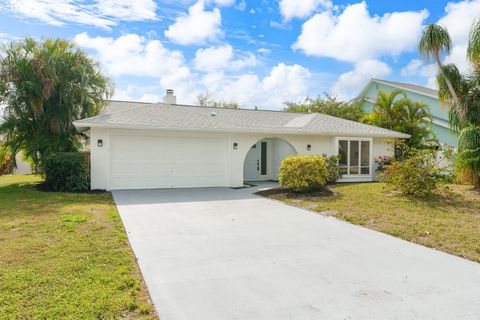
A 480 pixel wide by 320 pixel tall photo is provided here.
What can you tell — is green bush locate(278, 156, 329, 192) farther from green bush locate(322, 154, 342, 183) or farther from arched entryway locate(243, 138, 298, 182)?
arched entryway locate(243, 138, 298, 182)

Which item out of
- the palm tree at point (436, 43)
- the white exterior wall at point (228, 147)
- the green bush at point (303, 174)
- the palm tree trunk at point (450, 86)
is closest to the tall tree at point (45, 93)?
the white exterior wall at point (228, 147)

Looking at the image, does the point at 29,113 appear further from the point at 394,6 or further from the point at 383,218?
the point at 394,6

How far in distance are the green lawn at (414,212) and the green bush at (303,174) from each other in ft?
1.40

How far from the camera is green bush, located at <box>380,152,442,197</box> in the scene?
10.8m

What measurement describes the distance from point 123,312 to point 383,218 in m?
6.95

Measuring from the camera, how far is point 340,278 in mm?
4723

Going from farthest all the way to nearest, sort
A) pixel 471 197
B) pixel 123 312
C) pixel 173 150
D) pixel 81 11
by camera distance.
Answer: pixel 173 150, pixel 81 11, pixel 471 197, pixel 123 312

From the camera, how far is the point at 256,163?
18.7m

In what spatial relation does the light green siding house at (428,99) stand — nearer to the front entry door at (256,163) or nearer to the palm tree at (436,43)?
the palm tree at (436,43)

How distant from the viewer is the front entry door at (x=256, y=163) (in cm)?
1859

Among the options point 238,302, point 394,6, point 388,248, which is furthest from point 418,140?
point 238,302

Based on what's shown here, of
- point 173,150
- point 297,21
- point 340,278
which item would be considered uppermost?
point 297,21

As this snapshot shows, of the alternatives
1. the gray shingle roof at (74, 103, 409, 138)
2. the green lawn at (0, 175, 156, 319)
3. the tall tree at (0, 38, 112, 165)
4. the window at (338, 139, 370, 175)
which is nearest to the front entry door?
the gray shingle roof at (74, 103, 409, 138)

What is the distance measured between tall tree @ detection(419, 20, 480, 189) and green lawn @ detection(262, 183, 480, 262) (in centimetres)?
103
